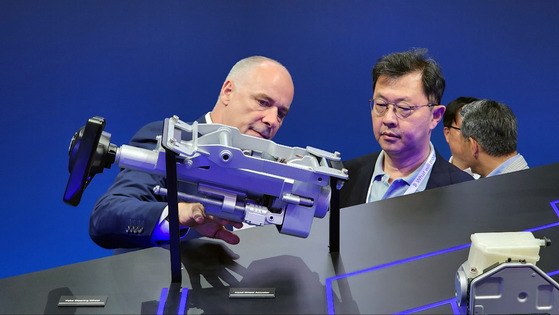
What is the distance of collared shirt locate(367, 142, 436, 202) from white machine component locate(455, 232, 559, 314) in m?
1.28

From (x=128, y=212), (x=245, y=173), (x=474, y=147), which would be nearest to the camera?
(x=245, y=173)

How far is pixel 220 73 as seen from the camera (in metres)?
4.64

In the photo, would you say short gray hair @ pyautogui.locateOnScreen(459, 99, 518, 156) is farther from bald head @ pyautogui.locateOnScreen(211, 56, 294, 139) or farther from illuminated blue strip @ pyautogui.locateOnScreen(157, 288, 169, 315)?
illuminated blue strip @ pyautogui.locateOnScreen(157, 288, 169, 315)

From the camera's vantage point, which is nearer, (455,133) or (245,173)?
(245,173)

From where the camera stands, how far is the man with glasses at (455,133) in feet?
12.8

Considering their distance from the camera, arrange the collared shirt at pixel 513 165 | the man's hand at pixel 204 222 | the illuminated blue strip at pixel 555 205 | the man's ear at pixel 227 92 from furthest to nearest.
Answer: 1. the collared shirt at pixel 513 165
2. the man's ear at pixel 227 92
3. the illuminated blue strip at pixel 555 205
4. the man's hand at pixel 204 222

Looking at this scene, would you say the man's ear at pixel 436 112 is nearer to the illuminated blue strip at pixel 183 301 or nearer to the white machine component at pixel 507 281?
the white machine component at pixel 507 281

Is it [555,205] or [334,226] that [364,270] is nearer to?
[334,226]

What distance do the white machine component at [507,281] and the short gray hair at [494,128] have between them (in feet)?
7.44

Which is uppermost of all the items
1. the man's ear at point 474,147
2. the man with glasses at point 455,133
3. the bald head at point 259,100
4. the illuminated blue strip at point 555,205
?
the man with glasses at point 455,133

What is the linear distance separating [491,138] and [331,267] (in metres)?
2.15

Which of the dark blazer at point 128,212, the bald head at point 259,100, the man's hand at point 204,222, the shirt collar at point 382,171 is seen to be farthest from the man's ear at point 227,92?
the man's hand at point 204,222

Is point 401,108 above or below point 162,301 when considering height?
above

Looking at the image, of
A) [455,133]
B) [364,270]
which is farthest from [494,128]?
[364,270]
